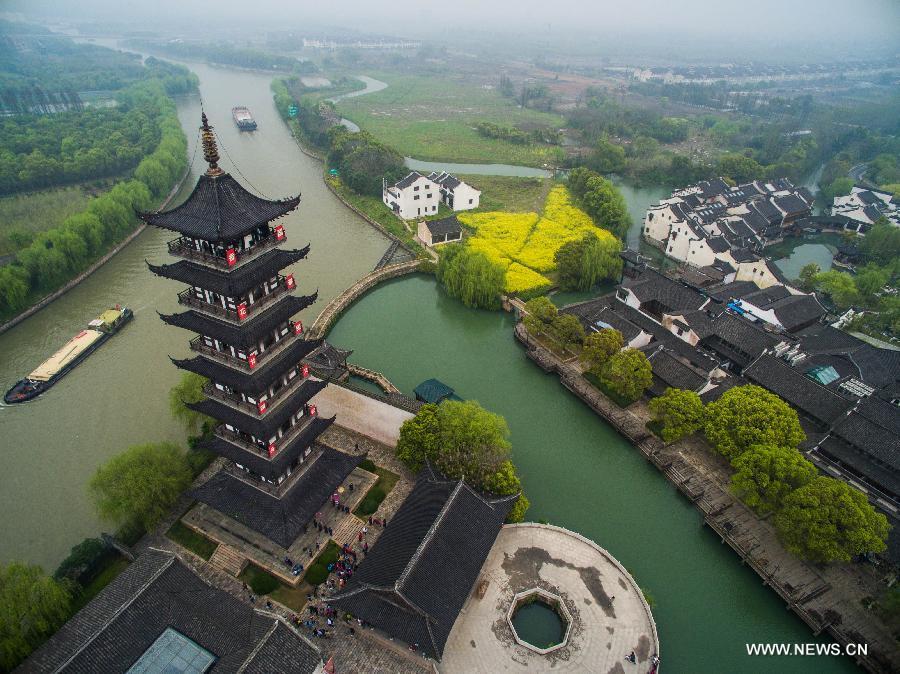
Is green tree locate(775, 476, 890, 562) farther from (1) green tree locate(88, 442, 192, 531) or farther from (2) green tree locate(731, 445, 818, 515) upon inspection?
(1) green tree locate(88, 442, 192, 531)

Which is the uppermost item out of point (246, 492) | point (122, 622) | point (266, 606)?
point (122, 622)

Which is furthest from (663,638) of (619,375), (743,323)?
(743,323)

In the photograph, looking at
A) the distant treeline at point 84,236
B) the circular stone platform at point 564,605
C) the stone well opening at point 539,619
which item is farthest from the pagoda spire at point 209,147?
the stone well opening at point 539,619

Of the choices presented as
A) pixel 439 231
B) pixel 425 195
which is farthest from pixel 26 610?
pixel 425 195

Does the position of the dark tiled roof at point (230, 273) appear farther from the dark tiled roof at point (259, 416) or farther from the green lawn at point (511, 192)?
the green lawn at point (511, 192)

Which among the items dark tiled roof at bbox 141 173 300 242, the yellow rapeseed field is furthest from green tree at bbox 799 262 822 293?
dark tiled roof at bbox 141 173 300 242

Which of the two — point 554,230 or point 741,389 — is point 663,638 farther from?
point 554,230

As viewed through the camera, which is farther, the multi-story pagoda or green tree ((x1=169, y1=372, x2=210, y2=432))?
green tree ((x1=169, y1=372, x2=210, y2=432))
